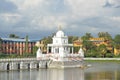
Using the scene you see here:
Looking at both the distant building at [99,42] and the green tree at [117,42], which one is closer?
the green tree at [117,42]

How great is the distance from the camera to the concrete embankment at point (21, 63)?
3203 inches

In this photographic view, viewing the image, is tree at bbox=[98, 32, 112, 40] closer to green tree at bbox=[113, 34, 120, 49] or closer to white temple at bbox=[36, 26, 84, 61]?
green tree at bbox=[113, 34, 120, 49]

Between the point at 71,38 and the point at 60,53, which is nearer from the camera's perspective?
the point at 60,53

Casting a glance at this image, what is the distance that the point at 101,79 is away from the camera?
2418 inches

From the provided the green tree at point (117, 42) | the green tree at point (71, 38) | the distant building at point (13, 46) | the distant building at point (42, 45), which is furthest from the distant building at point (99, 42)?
the distant building at point (13, 46)

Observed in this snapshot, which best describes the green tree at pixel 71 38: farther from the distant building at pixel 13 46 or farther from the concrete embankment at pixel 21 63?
the concrete embankment at pixel 21 63

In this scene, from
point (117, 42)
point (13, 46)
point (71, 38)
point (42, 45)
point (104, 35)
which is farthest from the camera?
point (71, 38)

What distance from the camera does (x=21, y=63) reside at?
85438 millimetres

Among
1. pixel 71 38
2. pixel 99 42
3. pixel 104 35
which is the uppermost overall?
pixel 104 35

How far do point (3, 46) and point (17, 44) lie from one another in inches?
265

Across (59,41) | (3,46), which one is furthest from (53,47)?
(3,46)

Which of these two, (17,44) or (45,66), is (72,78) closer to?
(45,66)

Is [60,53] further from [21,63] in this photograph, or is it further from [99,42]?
[99,42]

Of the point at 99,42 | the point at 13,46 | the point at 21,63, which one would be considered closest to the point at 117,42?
the point at 99,42
